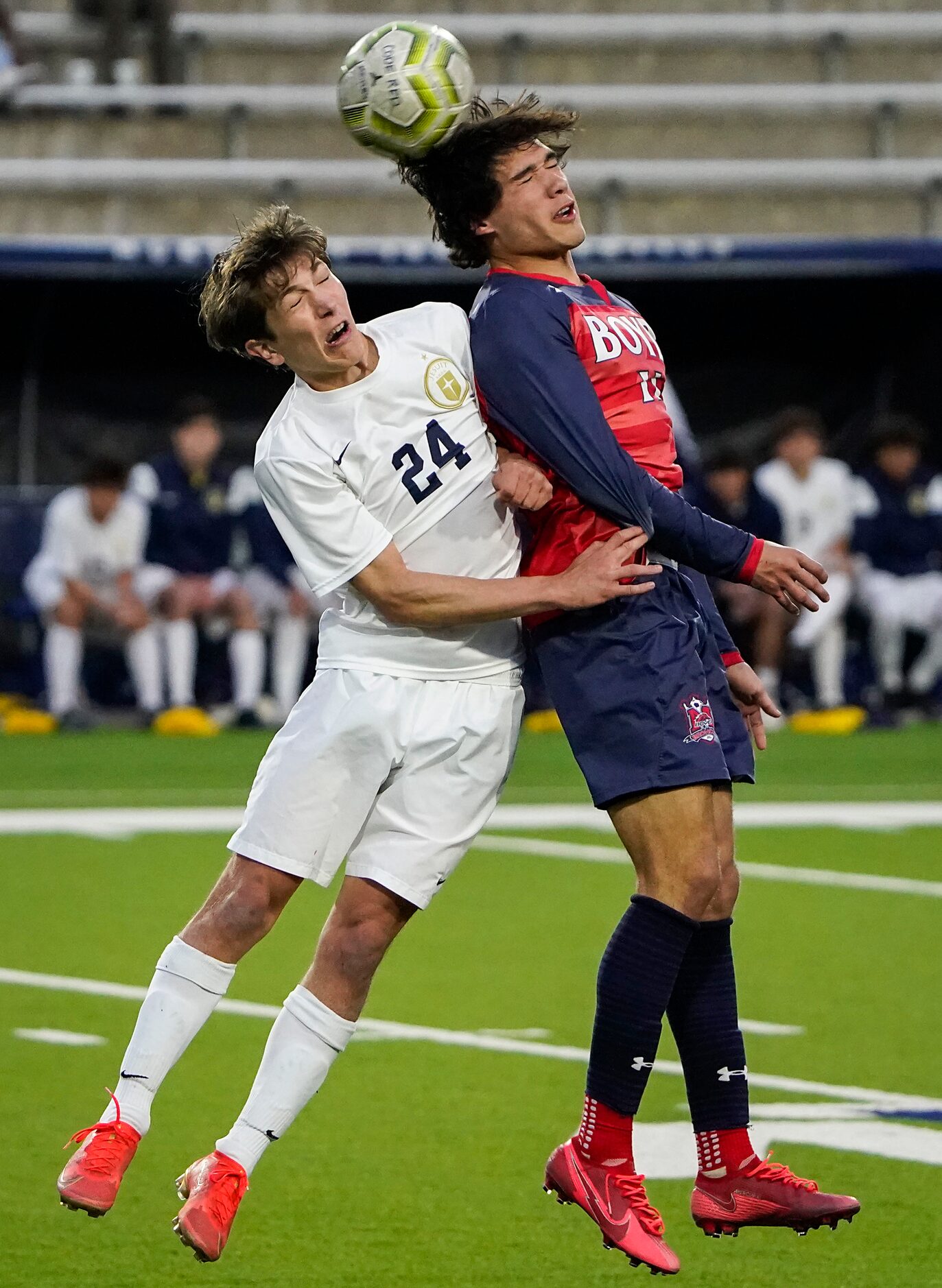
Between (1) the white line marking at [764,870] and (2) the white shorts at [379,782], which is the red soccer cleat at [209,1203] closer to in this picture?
(2) the white shorts at [379,782]

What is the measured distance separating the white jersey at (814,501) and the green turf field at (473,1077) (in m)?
5.14

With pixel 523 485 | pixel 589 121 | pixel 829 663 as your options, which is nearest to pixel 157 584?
pixel 829 663

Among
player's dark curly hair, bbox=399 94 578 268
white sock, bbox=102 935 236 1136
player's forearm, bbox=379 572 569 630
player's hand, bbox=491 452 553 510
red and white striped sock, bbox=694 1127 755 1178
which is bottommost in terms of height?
red and white striped sock, bbox=694 1127 755 1178

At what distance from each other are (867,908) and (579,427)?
4.43 meters

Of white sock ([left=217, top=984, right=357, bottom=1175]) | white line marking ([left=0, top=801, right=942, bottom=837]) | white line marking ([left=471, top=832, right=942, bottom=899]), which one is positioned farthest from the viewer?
white line marking ([left=0, top=801, right=942, bottom=837])

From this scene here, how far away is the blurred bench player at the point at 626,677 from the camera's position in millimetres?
4074

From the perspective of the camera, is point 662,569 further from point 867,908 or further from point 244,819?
point 867,908

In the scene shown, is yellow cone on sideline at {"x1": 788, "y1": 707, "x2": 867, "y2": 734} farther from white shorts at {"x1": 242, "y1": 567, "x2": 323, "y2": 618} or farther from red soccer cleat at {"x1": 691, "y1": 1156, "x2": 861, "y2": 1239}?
red soccer cleat at {"x1": 691, "y1": 1156, "x2": 861, "y2": 1239}

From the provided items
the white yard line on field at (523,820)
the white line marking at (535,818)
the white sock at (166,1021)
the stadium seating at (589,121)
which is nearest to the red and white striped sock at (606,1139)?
the white sock at (166,1021)

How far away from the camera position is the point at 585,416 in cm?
402

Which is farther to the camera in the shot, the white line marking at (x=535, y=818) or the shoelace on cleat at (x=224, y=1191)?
the white line marking at (x=535, y=818)

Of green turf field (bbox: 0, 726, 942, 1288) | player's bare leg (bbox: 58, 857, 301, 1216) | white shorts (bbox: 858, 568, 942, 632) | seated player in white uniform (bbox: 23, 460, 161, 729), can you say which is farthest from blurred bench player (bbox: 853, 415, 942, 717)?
player's bare leg (bbox: 58, 857, 301, 1216)

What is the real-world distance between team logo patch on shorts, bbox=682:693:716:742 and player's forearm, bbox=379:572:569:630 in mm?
329

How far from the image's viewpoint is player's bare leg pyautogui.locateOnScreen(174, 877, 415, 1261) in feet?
13.4
